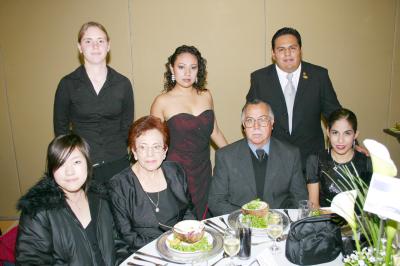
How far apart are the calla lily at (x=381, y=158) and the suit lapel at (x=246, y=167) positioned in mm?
1592

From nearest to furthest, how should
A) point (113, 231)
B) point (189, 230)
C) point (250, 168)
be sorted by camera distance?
1. point (189, 230)
2. point (113, 231)
3. point (250, 168)

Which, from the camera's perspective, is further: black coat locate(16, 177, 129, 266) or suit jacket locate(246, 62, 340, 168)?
suit jacket locate(246, 62, 340, 168)

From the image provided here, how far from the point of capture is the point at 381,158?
120 cm

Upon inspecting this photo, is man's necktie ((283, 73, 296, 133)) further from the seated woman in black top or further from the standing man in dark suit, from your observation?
the seated woman in black top

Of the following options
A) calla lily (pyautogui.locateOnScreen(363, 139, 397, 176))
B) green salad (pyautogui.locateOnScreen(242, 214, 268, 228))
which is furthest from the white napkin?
calla lily (pyautogui.locateOnScreen(363, 139, 397, 176))

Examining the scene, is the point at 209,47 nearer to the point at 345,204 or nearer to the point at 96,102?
the point at 96,102

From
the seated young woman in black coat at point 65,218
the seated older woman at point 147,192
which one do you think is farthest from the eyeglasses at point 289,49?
the seated young woman in black coat at point 65,218

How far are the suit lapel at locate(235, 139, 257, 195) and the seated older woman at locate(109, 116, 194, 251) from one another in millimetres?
458

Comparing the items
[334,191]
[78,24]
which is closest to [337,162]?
[334,191]

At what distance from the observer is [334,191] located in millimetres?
2969

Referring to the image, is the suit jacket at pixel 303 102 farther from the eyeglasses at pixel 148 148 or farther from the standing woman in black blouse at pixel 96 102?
the eyeglasses at pixel 148 148

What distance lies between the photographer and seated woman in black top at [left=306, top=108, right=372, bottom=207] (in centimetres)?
290

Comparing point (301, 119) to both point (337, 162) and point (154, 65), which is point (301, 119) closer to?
point (337, 162)

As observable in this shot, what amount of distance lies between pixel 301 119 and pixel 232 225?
1690 mm
